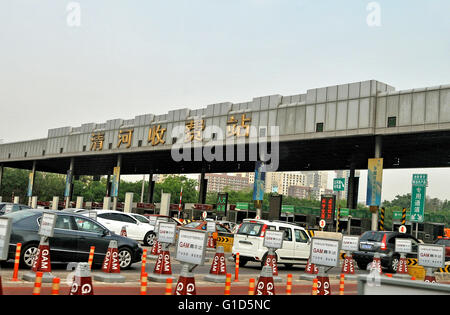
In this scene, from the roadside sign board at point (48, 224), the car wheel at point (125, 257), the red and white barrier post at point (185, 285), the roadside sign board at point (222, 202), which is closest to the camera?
the red and white barrier post at point (185, 285)

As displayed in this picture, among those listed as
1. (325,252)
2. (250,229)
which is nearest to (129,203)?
(250,229)

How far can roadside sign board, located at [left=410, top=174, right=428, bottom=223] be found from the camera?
3140 centimetres

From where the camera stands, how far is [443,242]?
28.4m

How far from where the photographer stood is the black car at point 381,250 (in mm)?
21547

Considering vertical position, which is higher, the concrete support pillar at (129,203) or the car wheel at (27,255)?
the concrete support pillar at (129,203)

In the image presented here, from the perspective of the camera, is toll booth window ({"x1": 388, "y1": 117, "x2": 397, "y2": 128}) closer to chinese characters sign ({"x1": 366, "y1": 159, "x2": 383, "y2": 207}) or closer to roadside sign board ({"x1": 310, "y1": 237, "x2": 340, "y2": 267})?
chinese characters sign ({"x1": 366, "y1": 159, "x2": 383, "y2": 207})

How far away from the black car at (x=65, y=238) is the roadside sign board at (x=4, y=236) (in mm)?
2293

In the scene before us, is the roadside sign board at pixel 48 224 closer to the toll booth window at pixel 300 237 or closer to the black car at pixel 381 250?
the toll booth window at pixel 300 237

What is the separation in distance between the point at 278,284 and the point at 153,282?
Answer: 3.83 meters

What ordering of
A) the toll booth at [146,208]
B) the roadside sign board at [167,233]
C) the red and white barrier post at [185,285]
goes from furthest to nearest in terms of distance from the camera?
the toll booth at [146,208] < the roadside sign board at [167,233] < the red and white barrier post at [185,285]

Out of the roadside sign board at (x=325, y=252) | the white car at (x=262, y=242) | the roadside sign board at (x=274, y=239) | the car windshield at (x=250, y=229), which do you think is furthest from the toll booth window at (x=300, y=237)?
the roadside sign board at (x=325, y=252)

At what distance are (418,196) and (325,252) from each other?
20817 millimetres

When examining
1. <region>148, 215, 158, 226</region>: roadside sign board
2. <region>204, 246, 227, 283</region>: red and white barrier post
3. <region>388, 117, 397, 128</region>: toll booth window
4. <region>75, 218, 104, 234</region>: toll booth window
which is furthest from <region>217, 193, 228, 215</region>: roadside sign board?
<region>75, 218, 104, 234</region>: toll booth window
